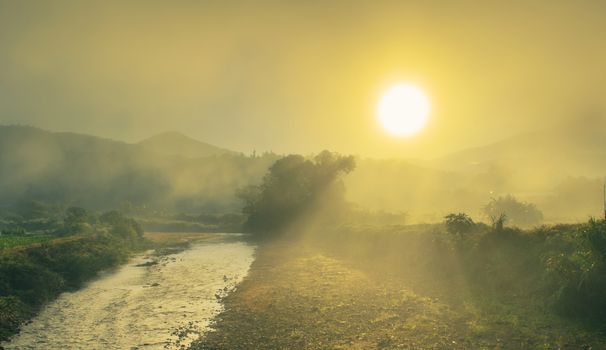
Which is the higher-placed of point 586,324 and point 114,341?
point 586,324

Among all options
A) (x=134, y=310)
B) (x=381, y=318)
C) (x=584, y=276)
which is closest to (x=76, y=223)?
(x=134, y=310)

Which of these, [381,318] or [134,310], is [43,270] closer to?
[134,310]

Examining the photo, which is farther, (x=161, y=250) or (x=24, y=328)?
(x=161, y=250)

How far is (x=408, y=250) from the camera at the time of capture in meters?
51.6

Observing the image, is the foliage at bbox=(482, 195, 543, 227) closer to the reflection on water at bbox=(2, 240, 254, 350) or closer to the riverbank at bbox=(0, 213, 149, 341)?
the reflection on water at bbox=(2, 240, 254, 350)

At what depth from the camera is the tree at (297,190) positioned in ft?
406

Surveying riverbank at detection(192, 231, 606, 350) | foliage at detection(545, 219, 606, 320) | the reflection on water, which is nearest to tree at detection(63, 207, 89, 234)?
the reflection on water

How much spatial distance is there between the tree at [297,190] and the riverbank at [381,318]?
253 ft

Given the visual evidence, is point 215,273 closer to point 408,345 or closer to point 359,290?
point 359,290

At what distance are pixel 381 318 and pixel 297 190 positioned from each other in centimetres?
9501

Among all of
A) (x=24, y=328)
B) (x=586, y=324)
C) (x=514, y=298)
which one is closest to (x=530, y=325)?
(x=586, y=324)

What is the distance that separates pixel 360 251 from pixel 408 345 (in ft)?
138

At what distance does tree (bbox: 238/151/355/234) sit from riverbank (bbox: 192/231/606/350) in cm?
7713

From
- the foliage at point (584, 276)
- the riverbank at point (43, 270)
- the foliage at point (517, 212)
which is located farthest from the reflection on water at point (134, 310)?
the foliage at point (517, 212)
